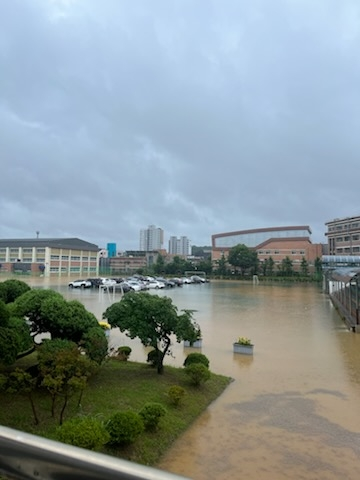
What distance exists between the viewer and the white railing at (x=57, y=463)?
90cm

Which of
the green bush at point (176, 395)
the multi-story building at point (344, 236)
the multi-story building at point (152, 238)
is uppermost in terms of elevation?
the multi-story building at point (152, 238)

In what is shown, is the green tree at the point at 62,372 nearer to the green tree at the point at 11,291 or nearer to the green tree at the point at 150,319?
the green tree at the point at 150,319

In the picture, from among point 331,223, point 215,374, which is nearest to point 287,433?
point 215,374

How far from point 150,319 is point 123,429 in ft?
12.2

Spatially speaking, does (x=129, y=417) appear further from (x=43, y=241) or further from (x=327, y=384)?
(x=43, y=241)

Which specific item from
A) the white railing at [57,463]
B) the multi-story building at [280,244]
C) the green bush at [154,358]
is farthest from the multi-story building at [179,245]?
the white railing at [57,463]

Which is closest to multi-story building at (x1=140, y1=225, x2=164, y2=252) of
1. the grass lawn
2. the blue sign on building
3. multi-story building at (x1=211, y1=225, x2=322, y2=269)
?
the blue sign on building

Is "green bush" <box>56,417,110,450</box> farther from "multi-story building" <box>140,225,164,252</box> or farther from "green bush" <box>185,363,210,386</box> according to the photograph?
"multi-story building" <box>140,225,164,252</box>

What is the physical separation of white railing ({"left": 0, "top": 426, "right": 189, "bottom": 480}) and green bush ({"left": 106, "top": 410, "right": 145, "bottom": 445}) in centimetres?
507

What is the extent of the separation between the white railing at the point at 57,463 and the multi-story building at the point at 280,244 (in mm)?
73627

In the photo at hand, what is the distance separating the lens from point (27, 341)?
6.89m

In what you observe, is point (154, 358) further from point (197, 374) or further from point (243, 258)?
point (243, 258)

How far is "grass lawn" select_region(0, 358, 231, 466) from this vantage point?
5883 millimetres

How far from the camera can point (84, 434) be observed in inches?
199
